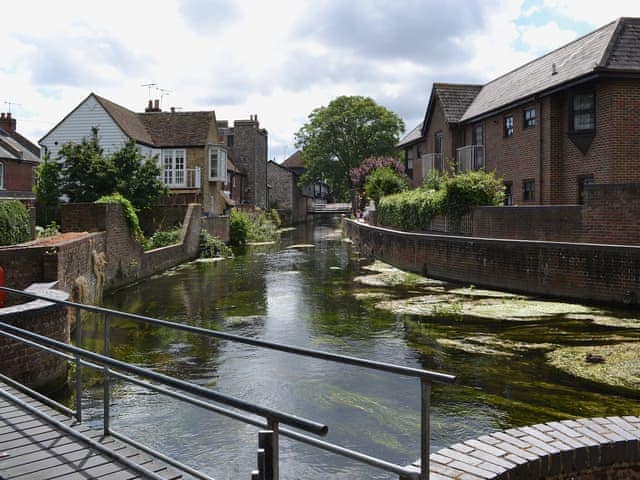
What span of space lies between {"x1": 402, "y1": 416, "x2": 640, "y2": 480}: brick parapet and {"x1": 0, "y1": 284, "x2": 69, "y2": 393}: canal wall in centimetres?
604

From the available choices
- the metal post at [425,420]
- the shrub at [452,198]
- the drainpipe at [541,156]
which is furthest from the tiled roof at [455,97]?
the metal post at [425,420]

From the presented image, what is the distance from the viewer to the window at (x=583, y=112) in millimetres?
23172

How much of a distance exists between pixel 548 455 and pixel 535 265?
547 inches

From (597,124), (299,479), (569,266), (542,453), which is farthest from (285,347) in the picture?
(597,124)

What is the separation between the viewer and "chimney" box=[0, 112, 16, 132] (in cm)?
5606

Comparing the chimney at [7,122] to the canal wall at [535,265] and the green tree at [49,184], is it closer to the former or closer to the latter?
the green tree at [49,184]

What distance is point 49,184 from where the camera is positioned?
2633cm

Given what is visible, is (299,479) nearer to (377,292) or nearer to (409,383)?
(409,383)

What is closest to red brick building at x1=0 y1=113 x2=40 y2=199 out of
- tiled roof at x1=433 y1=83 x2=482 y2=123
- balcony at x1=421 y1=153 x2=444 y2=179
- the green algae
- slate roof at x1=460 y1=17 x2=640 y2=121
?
balcony at x1=421 y1=153 x2=444 y2=179

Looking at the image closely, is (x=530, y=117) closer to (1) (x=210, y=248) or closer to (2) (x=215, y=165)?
(1) (x=210, y=248)

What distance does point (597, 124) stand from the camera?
75.1 ft

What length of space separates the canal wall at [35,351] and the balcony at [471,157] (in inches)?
1040

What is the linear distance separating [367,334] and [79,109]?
1307 inches

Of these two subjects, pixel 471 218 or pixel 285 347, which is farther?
pixel 471 218
